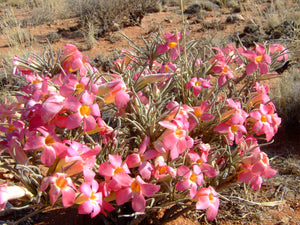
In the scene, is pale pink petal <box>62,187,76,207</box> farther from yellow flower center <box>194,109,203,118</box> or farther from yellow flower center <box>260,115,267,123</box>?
yellow flower center <box>260,115,267,123</box>

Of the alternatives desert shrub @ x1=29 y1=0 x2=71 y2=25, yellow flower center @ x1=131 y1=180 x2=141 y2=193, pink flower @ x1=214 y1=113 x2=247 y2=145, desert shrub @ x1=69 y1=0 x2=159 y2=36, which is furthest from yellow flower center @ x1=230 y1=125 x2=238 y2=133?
desert shrub @ x1=29 y1=0 x2=71 y2=25

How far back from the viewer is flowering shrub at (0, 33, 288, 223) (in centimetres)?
119

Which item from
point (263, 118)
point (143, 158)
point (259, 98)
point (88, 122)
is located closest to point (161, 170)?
point (143, 158)

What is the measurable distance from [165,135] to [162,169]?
18 centimetres

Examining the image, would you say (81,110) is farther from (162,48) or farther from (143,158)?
(162,48)

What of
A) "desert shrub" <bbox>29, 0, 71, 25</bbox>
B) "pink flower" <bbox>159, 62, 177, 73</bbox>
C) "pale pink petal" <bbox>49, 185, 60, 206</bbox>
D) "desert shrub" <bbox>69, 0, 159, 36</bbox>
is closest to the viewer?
"pale pink petal" <bbox>49, 185, 60, 206</bbox>

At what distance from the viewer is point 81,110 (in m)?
1.19

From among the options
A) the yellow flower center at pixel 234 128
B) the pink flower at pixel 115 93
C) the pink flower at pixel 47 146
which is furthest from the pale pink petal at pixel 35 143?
the yellow flower center at pixel 234 128

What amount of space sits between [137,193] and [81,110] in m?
0.43

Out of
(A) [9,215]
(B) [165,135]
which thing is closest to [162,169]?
(B) [165,135]

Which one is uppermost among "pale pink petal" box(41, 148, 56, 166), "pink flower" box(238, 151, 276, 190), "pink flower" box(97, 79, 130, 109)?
"pink flower" box(97, 79, 130, 109)

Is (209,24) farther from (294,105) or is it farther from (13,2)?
(13,2)

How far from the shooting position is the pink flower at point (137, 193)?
1.25 metres

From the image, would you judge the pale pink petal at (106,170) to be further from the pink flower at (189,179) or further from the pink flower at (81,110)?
the pink flower at (189,179)
